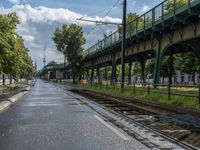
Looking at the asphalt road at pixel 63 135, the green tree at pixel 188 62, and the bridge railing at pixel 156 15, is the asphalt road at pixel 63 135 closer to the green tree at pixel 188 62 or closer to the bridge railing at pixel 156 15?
the bridge railing at pixel 156 15

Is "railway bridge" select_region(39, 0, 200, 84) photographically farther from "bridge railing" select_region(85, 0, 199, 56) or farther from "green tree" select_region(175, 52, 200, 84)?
"green tree" select_region(175, 52, 200, 84)

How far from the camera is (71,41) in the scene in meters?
98.3

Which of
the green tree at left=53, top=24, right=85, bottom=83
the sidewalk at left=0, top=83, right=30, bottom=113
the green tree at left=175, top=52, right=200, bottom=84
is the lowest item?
the sidewalk at left=0, top=83, right=30, bottom=113

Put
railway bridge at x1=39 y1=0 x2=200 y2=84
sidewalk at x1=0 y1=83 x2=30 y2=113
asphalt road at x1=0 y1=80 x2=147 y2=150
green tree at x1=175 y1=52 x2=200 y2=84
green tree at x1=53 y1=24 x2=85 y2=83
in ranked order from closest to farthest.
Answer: asphalt road at x1=0 y1=80 x2=147 y2=150
sidewalk at x1=0 y1=83 x2=30 y2=113
railway bridge at x1=39 y1=0 x2=200 y2=84
green tree at x1=175 y1=52 x2=200 y2=84
green tree at x1=53 y1=24 x2=85 y2=83

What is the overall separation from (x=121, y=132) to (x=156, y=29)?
27763 mm

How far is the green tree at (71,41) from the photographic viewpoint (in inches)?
3863

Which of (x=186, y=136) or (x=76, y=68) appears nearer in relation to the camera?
(x=186, y=136)

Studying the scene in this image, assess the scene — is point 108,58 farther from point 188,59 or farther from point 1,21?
point 1,21

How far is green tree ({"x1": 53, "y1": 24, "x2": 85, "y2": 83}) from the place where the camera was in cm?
9812

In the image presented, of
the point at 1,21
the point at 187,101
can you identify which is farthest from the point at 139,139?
the point at 1,21

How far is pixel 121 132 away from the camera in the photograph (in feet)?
37.9

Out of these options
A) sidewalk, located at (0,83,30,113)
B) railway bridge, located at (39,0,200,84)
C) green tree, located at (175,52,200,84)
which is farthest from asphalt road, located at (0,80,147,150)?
green tree, located at (175,52,200,84)

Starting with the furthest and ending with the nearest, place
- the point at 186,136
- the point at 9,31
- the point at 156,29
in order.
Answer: the point at 9,31, the point at 156,29, the point at 186,136

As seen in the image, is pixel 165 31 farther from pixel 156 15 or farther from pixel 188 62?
pixel 188 62
